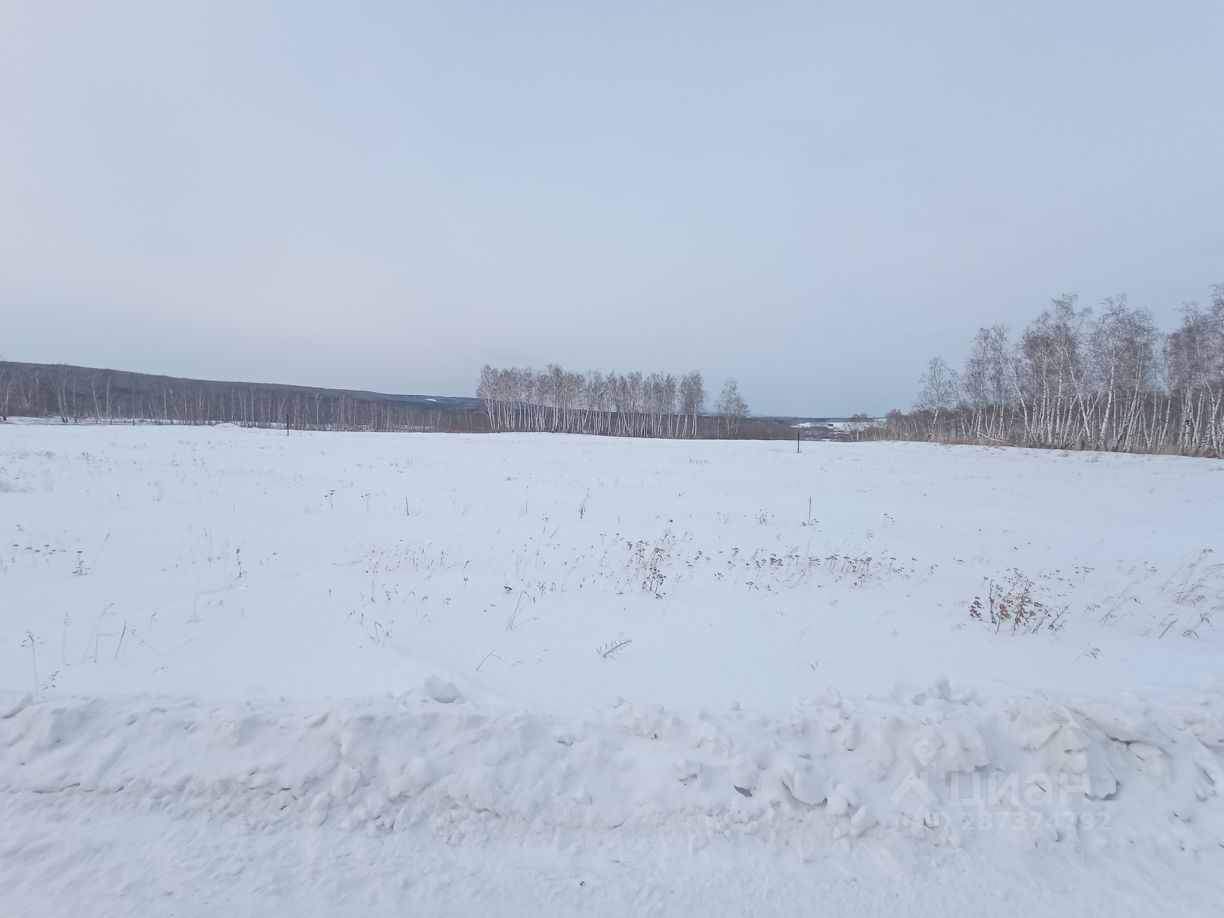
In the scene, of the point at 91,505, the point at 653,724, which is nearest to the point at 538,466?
the point at 91,505

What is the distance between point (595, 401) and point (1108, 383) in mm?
57235

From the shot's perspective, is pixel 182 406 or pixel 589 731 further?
pixel 182 406

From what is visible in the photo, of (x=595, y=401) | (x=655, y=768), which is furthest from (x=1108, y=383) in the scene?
(x=595, y=401)

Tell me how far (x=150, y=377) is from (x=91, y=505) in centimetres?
16820

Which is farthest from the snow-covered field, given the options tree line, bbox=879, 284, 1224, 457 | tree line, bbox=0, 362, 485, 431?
tree line, bbox=0, 362, 485, 431

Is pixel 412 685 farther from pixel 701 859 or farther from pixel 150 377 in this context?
pixel 150 377

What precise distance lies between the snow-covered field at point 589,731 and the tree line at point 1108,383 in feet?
103

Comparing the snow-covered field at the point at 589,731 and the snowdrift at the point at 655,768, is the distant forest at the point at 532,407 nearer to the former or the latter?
the snow-covered field at the point at 589,731

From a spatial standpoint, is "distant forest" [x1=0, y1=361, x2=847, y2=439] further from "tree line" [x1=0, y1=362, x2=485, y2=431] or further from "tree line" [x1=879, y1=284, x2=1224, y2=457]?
"tree line" [x1=879, y1=284, x2=1224, y2=457]

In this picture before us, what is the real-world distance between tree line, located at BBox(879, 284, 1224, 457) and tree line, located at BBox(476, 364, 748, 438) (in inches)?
1530

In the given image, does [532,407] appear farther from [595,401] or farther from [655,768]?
[655,768]

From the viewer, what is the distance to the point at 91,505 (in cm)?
1095

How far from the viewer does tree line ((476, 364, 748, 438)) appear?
75.7m

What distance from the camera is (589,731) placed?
11.8ft
